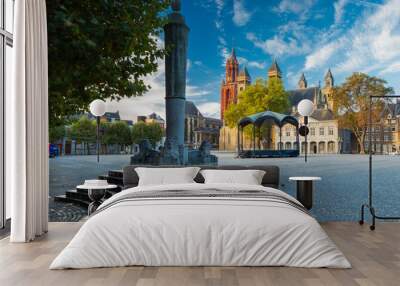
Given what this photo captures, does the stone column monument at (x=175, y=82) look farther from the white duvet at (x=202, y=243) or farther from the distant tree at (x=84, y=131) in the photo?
the white duvet at (x=202, y=243)

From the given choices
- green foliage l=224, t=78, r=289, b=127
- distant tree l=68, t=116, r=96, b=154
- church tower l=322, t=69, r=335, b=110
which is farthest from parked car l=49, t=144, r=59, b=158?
church tower l=322, t=69, r=335, b=110

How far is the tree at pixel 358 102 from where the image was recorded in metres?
5.50

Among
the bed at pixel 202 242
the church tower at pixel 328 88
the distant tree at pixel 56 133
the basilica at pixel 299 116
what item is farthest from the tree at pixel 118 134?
the church tower at pixel 328 88

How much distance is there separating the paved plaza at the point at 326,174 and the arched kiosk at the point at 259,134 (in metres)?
0.09

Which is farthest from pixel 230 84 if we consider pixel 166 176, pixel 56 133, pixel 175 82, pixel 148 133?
pixel 56 133

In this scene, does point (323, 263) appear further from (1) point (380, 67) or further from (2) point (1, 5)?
(2) point (1, 5)

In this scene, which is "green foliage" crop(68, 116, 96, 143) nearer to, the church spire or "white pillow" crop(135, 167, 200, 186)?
"white pillow" crop(135, 167, 200, 186)

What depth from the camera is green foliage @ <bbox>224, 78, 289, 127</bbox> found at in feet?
18.2

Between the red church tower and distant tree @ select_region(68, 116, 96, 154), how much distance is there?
1831mm

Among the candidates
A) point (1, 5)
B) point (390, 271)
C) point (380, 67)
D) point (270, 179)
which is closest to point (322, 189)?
point (270, 179)

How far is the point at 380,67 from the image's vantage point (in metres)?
5.45

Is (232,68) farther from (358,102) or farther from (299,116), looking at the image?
(358,102)

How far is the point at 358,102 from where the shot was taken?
219 inches

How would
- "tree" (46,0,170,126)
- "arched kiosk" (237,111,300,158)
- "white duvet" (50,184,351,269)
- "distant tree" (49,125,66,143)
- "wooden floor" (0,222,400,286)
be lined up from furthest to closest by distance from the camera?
1. "arched kiosk" (237,111,300,158)
2. "distant tree" (49,125,66,143)
3. "tree" (46,0,170,126)
4. "white duvet" (50,184,351,269)
5. "wooden floor" (0,222,400,286)
